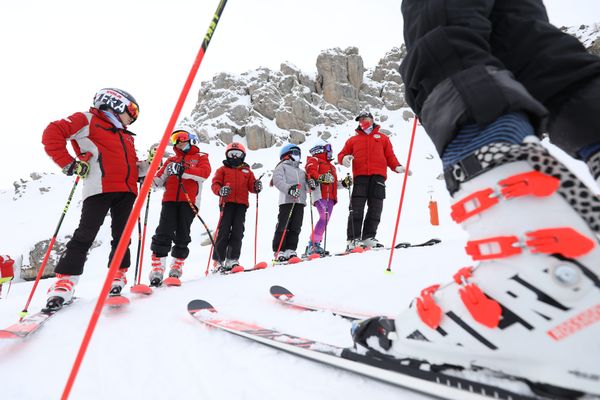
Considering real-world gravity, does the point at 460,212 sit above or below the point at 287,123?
below

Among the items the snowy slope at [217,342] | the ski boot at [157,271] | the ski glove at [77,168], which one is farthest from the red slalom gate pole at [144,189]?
the ski boot at [157,271]

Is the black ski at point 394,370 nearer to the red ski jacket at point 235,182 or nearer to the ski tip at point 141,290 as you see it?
the ski tip at point 141,290

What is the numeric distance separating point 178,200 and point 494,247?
14.8 feet

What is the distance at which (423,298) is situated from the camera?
88cm

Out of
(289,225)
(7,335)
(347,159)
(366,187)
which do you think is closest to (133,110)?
(7,335)

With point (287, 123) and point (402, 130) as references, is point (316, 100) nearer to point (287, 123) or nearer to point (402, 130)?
point (287, 123)

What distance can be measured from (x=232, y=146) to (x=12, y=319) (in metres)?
4.19

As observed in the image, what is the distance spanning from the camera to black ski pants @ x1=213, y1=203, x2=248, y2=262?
5.63 metres

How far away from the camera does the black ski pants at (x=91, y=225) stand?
2.89 metres

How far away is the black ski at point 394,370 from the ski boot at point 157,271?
120 inches

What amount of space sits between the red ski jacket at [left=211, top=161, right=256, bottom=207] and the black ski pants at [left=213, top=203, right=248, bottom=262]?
0.44ft

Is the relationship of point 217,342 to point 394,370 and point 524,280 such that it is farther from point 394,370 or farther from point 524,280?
point 524,280

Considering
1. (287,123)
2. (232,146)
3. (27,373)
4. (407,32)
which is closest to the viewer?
(407,32)

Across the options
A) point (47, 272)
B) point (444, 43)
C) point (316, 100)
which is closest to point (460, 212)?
point (444, 43)
